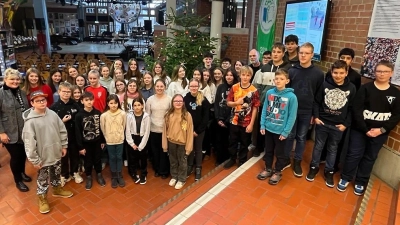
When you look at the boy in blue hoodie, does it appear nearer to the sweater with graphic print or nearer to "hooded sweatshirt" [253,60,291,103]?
"hooded sweatshirt" [253,60,291,103]

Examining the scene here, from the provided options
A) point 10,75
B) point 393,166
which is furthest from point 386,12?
point 10,75

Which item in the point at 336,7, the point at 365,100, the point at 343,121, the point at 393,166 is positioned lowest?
the point at 393,166

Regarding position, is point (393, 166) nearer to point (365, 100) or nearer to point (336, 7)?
point (365, 100)

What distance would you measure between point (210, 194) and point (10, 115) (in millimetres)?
2882

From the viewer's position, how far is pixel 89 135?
3.80 meters

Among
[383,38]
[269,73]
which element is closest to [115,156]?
[269,73]

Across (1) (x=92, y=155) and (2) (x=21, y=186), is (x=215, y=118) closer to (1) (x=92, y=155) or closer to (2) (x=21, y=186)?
(1) (x=92, y=155)

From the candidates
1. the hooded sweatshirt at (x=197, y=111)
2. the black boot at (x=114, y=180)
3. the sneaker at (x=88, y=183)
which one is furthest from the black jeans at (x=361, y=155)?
the sneaker at (x=88, y=183)

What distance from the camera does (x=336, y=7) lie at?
14.4ft

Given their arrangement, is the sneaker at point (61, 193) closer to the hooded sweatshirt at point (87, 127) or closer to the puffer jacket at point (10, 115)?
the hooded sweatshirt at point (87, 127)

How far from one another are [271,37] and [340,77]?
3.69 meters

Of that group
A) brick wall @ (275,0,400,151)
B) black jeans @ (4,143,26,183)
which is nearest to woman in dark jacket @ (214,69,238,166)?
brick wall @ (275,0,400,151)

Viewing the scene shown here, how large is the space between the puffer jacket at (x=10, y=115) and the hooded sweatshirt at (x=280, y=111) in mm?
3354

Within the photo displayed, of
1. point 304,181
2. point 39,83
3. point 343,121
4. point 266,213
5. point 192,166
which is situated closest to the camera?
point 266,213
